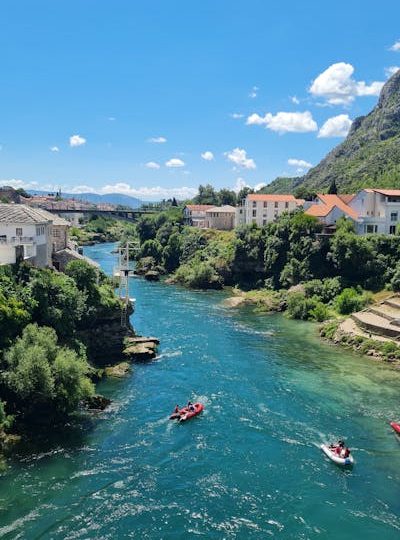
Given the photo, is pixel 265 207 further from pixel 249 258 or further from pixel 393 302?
pixel 393 302

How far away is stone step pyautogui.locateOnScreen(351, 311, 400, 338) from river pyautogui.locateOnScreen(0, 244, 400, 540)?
6.03 meters

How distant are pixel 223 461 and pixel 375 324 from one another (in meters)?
32.2

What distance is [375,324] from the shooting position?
191 ft

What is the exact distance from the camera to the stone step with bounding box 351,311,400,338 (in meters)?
56.0

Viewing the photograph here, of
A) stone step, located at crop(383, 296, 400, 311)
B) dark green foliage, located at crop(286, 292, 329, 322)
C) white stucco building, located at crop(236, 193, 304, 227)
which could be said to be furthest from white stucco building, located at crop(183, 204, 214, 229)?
stone step, located at crop(383, 296, 400, 311)

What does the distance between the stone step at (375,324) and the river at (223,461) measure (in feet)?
19.8

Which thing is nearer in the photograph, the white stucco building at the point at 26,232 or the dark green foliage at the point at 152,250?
the white stucco building at the point at 26,232

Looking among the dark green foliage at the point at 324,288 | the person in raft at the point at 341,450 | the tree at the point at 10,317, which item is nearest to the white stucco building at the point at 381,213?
the dark green foliage at the point at 324,288

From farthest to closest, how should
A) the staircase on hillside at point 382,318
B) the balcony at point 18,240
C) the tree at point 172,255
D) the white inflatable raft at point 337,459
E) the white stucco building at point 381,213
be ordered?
1. the tree at point 172,255
2. the white stucco building at point 381,213
3. the staircase on hillside at point 382,318
4. the balcony at point 18,240
5. the white inflatable raft at point 337,459

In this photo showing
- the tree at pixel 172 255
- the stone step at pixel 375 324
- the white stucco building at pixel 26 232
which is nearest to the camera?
the white stucco building at pixel 26 232

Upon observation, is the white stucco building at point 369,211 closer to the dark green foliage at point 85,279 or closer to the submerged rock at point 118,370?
the dark green foliage at point 85,279

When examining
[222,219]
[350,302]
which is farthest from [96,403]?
[222,219]

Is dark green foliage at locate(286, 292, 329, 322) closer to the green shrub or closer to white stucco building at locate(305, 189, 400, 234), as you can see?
the green shrub

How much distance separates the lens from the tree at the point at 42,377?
32844mm
